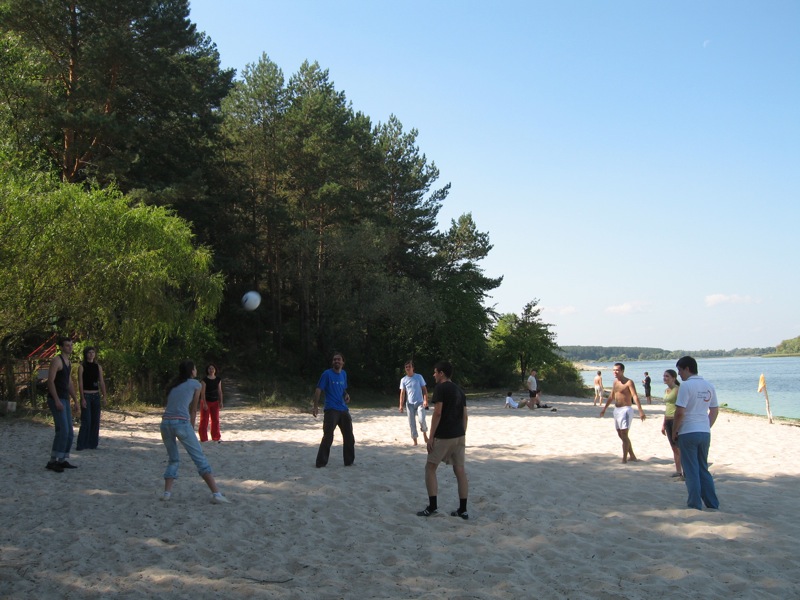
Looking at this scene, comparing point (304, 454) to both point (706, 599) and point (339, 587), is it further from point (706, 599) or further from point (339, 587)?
point (706, 599)

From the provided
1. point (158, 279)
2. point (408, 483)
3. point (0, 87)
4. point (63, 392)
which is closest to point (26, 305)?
point (158, 279)

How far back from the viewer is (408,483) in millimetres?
8547

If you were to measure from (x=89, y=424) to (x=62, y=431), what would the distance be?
6.46 feet

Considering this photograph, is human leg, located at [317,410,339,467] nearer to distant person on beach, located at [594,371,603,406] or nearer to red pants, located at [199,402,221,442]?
red pants, located at [199,402,221,442]

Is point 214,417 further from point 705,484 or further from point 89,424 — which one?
point 705,484

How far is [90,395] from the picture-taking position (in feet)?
32.7

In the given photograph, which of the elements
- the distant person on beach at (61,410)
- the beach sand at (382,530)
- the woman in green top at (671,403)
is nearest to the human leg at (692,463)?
the beach sand at (382,530)

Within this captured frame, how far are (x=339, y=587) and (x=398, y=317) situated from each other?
2602cm

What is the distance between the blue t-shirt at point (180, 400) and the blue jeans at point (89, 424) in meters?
3.60

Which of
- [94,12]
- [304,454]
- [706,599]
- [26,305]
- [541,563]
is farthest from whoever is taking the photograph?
[94,12]

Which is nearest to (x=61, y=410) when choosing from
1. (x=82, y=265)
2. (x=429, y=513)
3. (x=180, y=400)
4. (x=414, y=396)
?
(x=180, y=400)

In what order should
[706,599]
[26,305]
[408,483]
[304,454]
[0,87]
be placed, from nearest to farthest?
[706,599], [408,483], [304,454], [26,305], [0,87]

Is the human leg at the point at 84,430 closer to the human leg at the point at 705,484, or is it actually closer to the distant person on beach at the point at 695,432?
the distant person on beach at the point at 695,432

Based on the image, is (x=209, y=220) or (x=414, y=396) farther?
(x=209, y=220)
